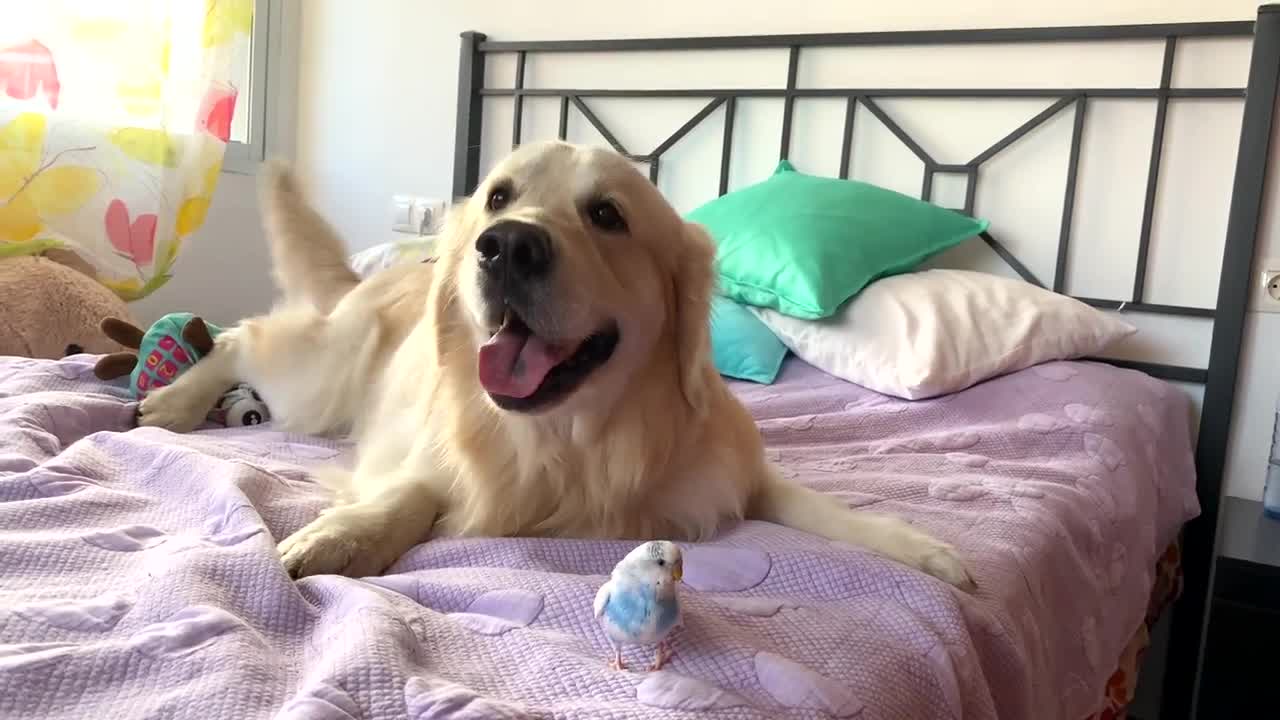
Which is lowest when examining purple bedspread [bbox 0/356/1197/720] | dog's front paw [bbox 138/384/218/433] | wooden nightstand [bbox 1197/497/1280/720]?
wooden nightstand [bbox 1197/497/1280/720]

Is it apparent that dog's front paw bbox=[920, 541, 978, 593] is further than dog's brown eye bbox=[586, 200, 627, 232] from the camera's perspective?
No

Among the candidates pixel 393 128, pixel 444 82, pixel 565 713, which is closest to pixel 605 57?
pixel 444 82

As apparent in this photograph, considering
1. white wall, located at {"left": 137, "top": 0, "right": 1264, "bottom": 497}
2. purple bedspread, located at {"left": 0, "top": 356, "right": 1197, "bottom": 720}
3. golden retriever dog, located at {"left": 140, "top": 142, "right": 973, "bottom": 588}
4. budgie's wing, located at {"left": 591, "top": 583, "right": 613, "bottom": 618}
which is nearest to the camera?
purple bedspread, located at {"left": 0, "top": 356, "right": 1197, "bottom": 720}

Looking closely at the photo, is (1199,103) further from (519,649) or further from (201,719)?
(201,719)

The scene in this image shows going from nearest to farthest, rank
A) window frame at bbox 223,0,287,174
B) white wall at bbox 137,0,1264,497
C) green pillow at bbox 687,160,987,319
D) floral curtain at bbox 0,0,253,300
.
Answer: green pillow at bbox 687,160,987,319 < floral curtain at bbox 0,0,253,300 < white wall at bbox 137,0,1264,497 < window frame at bbox 223,0,287,174

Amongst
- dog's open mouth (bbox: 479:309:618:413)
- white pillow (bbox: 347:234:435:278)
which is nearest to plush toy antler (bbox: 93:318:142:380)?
white pillow (bbox: 347:234:435:278)

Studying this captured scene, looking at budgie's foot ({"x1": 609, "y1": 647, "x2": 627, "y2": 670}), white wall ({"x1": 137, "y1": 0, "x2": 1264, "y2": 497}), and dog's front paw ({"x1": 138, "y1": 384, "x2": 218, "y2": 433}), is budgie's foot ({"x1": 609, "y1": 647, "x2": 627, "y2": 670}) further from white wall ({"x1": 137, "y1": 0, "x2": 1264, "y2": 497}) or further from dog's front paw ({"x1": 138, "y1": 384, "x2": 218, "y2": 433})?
white wall ({"x1": 137, "y1": 0, "x2": 1264, "y2": 497})

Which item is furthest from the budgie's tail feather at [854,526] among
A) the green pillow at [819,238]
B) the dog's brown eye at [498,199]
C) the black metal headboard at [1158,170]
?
the black metal headboard at [1158,170]

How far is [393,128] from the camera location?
12.6 feet

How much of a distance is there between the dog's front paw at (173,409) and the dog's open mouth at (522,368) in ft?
3.18

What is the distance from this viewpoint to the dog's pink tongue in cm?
131

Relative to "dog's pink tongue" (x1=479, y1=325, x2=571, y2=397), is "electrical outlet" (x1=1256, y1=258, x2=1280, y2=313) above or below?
above

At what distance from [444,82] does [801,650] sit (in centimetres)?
323

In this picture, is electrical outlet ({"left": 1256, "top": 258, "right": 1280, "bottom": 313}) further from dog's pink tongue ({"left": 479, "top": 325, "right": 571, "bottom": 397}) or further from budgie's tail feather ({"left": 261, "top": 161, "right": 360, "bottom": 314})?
budgie's tail feather ({"left": 261, "top": 161, "right": 360, "bottom": 314})
